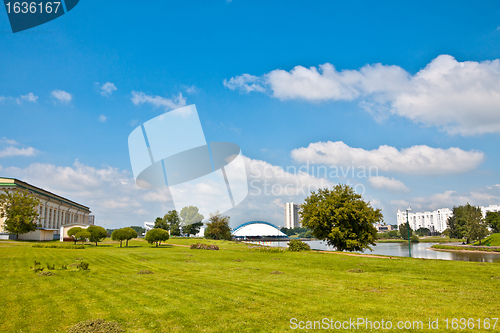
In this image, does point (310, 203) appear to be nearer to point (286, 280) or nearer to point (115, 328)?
point (286, 280)

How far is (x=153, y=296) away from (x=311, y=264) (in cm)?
1566

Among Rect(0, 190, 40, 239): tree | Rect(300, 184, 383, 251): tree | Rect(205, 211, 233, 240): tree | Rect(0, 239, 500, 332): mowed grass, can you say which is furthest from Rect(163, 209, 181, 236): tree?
Rect(0, 239, 500, 332): mowed grass

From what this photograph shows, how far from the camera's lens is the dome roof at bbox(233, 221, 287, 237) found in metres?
136

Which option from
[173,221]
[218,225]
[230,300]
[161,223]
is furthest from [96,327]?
[173,221]

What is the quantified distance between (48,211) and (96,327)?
96.7 meters

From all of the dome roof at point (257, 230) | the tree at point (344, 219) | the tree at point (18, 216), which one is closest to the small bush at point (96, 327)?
the tree at point (344, 219)

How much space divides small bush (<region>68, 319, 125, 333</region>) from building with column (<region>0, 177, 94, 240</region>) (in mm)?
64312

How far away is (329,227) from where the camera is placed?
4025cm

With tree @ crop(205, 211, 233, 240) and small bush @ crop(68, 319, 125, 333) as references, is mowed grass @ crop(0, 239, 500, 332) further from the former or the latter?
tree @ crop(205, 211, 233, 240)

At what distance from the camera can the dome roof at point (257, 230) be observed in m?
136

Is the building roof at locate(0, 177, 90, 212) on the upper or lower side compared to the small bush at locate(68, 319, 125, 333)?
upper

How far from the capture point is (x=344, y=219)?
3866 centimetres

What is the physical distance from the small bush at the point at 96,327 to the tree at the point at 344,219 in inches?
1271

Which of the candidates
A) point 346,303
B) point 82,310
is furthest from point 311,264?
point 82,310
